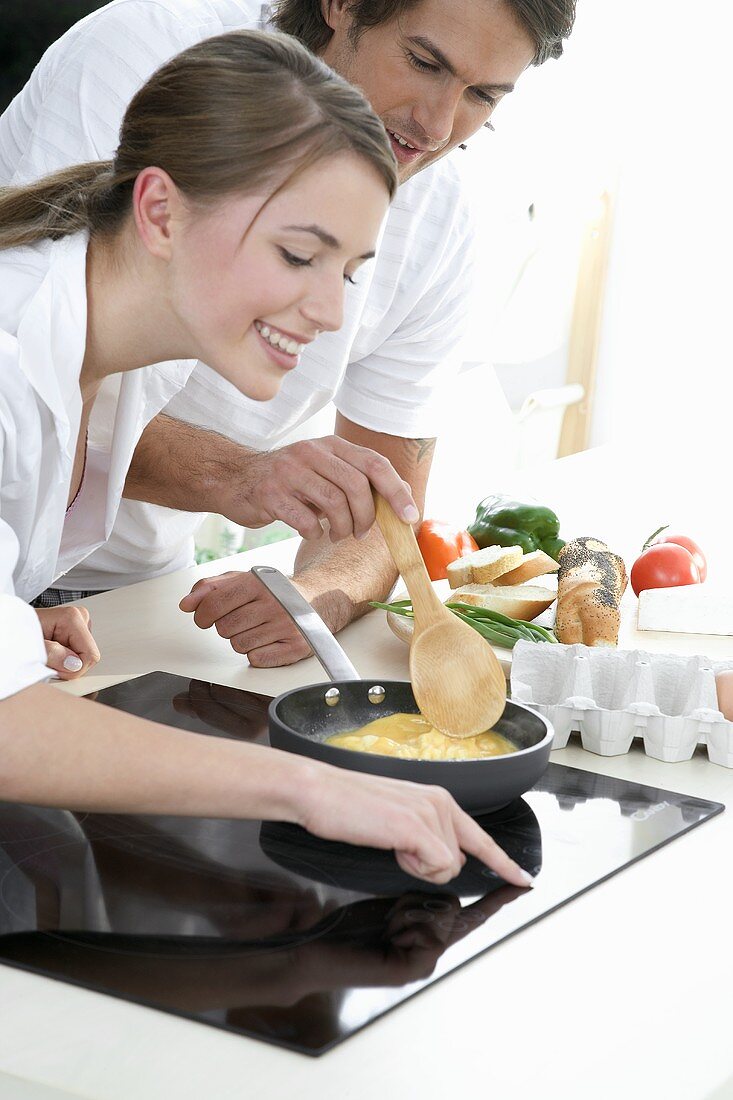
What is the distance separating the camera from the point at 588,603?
1.44 m

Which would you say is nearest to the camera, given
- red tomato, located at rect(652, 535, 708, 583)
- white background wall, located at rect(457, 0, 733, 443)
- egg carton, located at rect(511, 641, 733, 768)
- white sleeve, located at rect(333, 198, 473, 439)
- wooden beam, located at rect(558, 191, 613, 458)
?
egg carton, located at rect(511, 641, 733, 768)

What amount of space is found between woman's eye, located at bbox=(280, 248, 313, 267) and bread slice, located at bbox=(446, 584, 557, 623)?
0.51m

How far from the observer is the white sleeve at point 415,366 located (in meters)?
2.00

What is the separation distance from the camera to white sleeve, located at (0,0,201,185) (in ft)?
5.17

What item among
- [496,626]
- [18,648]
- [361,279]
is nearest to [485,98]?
[361,279]

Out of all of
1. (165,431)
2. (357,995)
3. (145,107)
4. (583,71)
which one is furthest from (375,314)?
(583,71)

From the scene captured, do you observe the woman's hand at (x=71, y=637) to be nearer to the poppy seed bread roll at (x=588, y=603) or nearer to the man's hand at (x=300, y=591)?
the man's hand at (x=300, y=591)

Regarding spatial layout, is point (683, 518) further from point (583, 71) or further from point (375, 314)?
point (583, 71)

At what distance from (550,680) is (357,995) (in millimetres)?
555

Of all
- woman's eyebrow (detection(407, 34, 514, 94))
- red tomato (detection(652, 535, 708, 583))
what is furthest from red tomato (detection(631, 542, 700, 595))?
woman's eyebrow (detection(407, 34, 514, 94))

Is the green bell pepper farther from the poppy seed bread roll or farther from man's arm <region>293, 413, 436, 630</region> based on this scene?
the poppy seed bread roll

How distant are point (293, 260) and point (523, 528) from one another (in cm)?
78

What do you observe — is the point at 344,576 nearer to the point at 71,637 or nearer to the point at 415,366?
the point at 71,637

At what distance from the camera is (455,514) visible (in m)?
2.31
